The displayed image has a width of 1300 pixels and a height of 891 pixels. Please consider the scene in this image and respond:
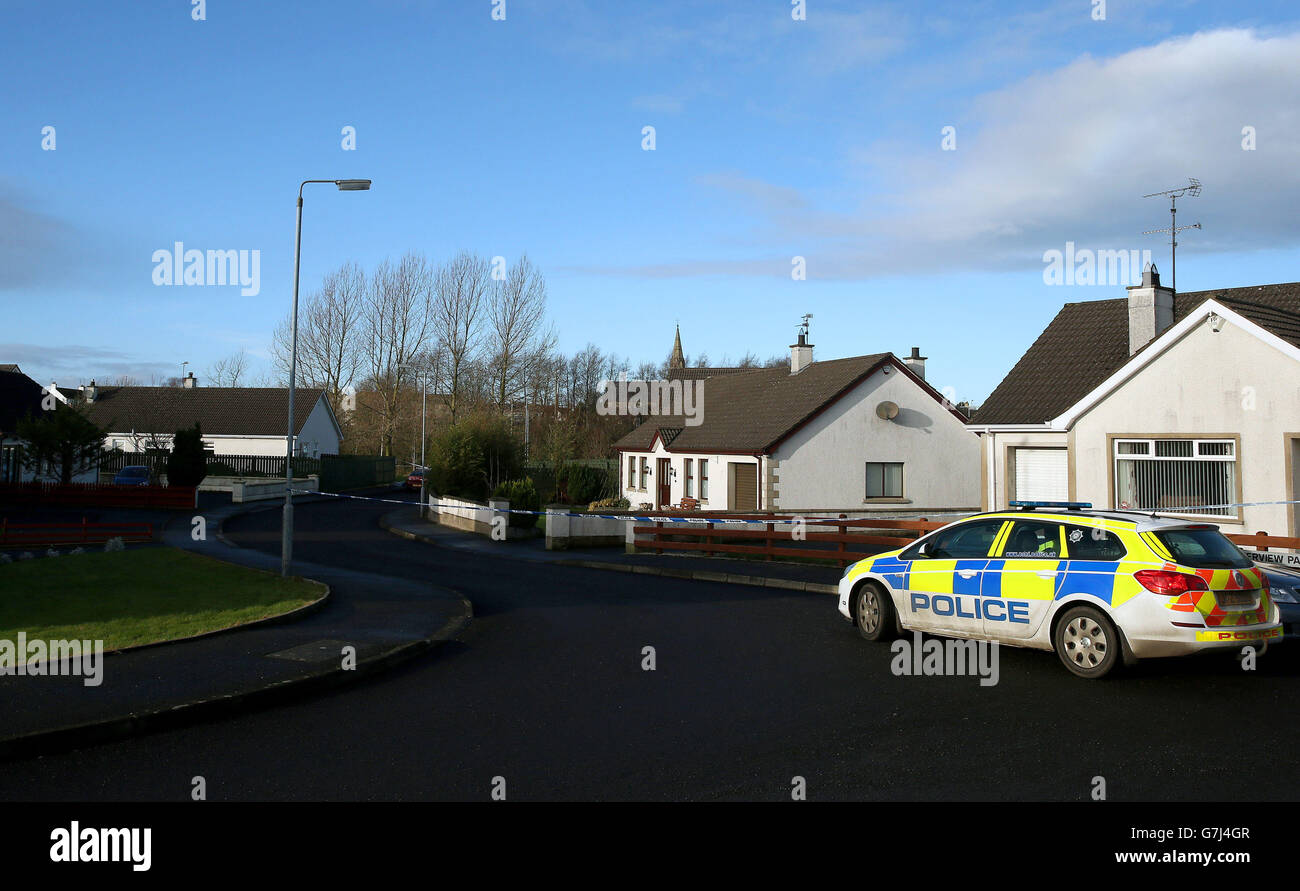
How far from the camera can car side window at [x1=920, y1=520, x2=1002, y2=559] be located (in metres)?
10.5

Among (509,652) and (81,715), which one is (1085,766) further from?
(81,715)

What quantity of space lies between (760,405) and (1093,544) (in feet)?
95.8

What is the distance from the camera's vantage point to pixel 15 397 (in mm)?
53156

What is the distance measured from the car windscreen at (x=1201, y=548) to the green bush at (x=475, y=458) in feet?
99.0

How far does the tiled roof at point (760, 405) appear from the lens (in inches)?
1359

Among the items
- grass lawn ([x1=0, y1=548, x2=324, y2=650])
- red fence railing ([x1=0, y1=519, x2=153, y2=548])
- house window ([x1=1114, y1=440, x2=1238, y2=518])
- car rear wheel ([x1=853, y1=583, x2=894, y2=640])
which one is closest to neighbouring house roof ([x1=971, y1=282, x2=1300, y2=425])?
house window ([x1=1114, y1=440, x2=1238, y2=518])

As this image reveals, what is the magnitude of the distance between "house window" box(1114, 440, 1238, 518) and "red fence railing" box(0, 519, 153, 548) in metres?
23.8

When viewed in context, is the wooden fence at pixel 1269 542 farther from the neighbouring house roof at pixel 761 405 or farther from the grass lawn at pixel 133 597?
the neighbouring house roof at pixel 761 405

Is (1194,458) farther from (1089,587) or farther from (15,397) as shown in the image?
(15,397)

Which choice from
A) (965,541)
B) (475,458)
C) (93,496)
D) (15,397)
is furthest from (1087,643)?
(15,397)

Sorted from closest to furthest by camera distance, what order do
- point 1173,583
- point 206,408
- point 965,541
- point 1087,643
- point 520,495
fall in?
point 1173,583, point 1087,643, point 965,541, point 520,495, point 206,408
